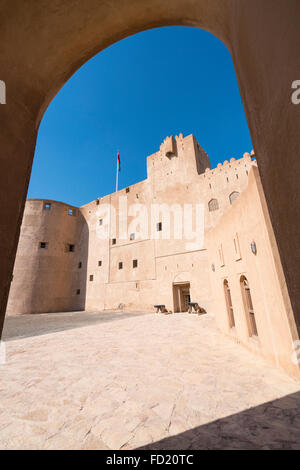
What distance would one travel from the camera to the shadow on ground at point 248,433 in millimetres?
2057

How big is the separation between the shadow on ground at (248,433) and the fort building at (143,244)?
4.34 metres

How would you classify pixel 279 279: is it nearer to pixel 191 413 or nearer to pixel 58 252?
pixel 191 413

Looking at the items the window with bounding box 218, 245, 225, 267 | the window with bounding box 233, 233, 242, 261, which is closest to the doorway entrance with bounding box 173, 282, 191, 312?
the window with bounding box 218, 245, 225, 267

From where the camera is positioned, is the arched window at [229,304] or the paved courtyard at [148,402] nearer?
the paved courtyard at [148,402]

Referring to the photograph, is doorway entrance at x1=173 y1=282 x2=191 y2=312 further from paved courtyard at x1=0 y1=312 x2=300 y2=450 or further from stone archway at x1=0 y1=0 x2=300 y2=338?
stone archway at x1=0 y1=0 x2=300 y2=338

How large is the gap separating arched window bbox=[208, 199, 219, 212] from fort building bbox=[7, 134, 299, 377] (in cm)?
9

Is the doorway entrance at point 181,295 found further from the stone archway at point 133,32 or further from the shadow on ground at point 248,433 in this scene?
the stone archway at point 133,32

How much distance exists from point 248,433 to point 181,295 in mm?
16200

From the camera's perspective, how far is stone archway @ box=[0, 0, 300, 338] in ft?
3.69

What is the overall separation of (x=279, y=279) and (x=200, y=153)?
19.7 metres

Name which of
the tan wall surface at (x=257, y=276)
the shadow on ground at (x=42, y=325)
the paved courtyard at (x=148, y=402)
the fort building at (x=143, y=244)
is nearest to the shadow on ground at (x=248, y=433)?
the paved courtyard at (x=148, y=402)

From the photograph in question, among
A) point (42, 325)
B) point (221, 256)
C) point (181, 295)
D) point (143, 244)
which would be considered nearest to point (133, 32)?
point (221, 256)

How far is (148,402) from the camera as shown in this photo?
2.98 meters
